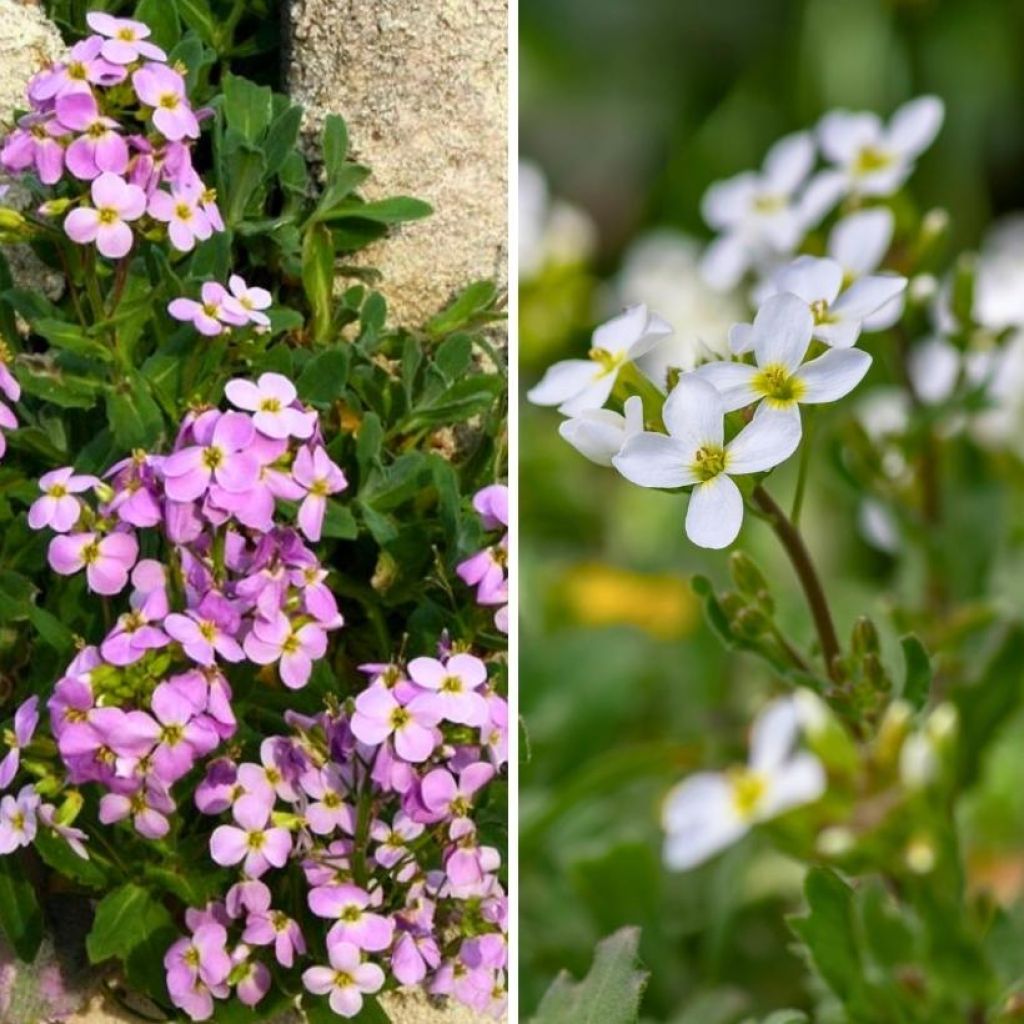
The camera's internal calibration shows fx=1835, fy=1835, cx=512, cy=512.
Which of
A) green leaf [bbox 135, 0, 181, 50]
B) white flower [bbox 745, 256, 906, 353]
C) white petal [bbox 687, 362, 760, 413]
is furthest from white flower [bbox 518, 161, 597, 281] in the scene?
white petal [bbox 687, 362, 760, 413]

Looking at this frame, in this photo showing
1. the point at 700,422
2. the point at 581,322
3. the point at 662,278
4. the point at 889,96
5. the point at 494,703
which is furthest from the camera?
the point at 889,96

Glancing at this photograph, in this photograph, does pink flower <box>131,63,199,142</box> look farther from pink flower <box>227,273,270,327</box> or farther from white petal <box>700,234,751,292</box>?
white petal <box>700,234,751,292</box>

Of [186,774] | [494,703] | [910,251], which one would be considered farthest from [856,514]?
[186,774]

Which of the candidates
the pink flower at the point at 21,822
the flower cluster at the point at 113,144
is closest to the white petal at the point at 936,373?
the flower cluster at the point at 113,144

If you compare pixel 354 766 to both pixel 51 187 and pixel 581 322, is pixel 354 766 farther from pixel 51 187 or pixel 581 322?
pixel 581 322

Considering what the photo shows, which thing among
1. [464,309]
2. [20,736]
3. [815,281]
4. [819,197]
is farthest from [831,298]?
[20,736]

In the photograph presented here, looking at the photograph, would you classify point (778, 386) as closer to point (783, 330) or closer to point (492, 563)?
point (783, 330)
